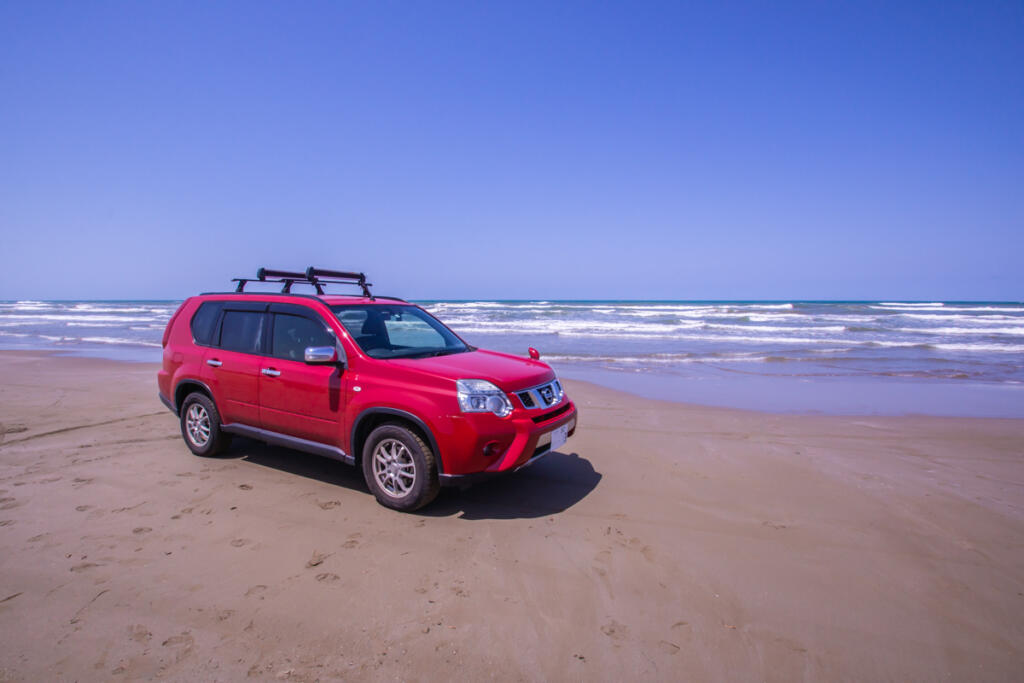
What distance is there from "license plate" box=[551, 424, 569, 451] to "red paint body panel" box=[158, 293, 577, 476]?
5 cm

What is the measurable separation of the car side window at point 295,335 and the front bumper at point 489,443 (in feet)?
5.35

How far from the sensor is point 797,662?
2.52 metres

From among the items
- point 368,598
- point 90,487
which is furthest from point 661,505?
point 90,487

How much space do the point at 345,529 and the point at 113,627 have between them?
1.42 meters

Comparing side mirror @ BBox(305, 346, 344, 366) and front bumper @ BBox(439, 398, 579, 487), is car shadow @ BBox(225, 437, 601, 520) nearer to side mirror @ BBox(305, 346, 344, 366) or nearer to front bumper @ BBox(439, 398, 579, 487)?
front bumper @ BBox(439, 398, 579, 487)

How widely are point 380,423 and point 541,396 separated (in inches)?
53.1

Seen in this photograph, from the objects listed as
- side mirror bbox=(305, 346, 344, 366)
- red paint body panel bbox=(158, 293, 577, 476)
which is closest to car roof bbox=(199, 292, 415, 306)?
red paint body panel bbox=(158, 293, 577, 476)

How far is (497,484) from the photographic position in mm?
4793

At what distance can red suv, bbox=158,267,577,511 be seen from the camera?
3.89 m

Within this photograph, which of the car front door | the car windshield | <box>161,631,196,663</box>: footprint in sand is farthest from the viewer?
the car windshield

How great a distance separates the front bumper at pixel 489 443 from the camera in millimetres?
3795

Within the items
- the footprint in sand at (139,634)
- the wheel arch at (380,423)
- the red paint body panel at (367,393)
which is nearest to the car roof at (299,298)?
the red paint body panel at (367,393)

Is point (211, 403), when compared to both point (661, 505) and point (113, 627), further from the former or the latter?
point (661, 505)

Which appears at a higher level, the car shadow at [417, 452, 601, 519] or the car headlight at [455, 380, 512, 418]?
the car headlight at [455, 380, 512, 418]
